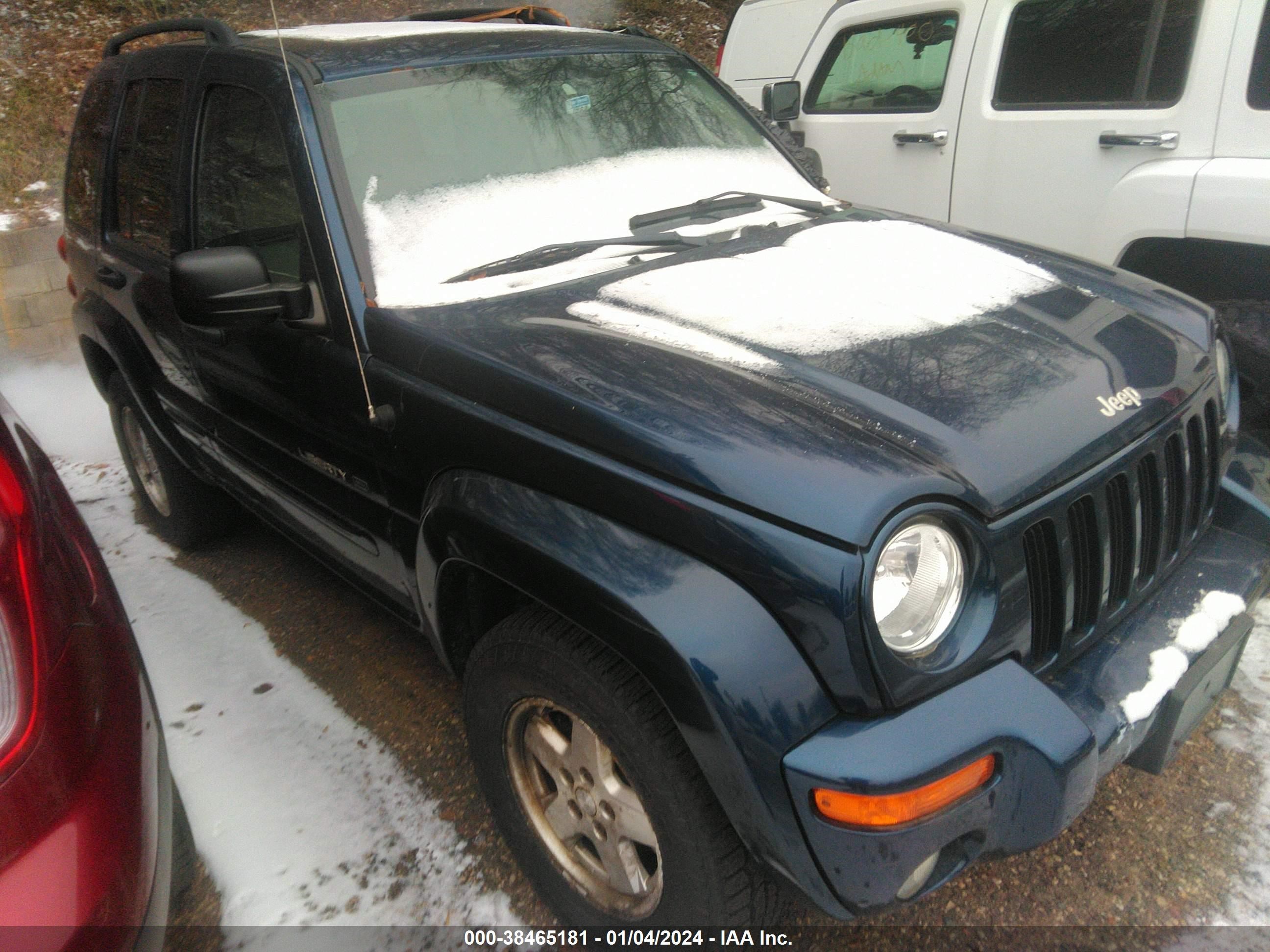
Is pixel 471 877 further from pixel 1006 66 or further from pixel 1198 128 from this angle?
pixel 1006 66

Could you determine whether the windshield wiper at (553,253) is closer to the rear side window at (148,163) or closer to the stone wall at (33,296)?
the rear side window at (148,163)

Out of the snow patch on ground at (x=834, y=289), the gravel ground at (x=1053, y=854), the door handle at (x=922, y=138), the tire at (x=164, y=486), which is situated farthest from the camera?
the door handle at (x=922, y=138)

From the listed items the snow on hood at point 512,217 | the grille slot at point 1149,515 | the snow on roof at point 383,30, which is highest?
the snow on roof at point 383,30

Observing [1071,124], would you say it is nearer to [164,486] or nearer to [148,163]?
[148,163]

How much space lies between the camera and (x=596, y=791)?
188cm

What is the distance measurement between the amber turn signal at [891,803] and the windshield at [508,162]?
135cm

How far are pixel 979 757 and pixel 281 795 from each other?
1880mm

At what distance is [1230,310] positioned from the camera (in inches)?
133

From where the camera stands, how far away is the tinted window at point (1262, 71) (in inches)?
132

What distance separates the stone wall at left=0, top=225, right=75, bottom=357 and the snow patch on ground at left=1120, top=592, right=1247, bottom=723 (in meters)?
7.58

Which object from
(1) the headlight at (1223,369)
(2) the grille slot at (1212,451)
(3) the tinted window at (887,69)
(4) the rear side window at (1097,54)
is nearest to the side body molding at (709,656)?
(2) the grille slot at (1212,451)

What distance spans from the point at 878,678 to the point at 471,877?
128 cm

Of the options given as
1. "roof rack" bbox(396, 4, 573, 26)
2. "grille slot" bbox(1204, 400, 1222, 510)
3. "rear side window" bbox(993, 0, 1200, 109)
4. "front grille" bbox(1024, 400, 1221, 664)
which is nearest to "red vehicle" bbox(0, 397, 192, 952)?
"front grille" bbox(1024, 400, 1221, 664)

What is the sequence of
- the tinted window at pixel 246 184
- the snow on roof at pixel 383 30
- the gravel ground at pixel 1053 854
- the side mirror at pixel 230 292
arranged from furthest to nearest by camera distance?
the snow on roof at pixel 383 30 < the tinted window at pixel 246 184 < the side mirror at pixel 230 292 < the gravel ground at pixel 1053 854
